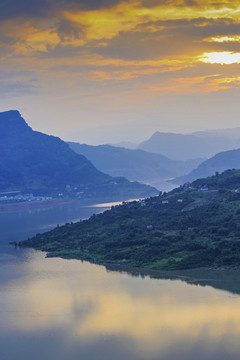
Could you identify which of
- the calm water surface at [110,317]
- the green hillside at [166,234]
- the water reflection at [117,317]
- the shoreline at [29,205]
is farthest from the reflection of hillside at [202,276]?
the shoreline at [29,205]

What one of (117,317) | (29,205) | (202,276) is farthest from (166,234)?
(29,205)

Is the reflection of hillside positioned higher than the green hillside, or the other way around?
the green hillside

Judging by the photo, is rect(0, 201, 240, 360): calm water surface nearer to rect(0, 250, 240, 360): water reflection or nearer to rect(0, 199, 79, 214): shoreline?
rect(0, 250, 240, 360): water reflection

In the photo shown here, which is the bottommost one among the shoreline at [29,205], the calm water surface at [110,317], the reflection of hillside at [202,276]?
the calm water surface at [110,317]

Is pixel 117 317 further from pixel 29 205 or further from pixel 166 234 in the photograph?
pixel 29 205

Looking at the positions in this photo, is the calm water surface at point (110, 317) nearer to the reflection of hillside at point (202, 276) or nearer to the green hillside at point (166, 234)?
the reflection of hillside at point (202, 276)

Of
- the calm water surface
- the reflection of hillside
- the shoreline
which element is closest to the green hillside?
the reflection of hillside
